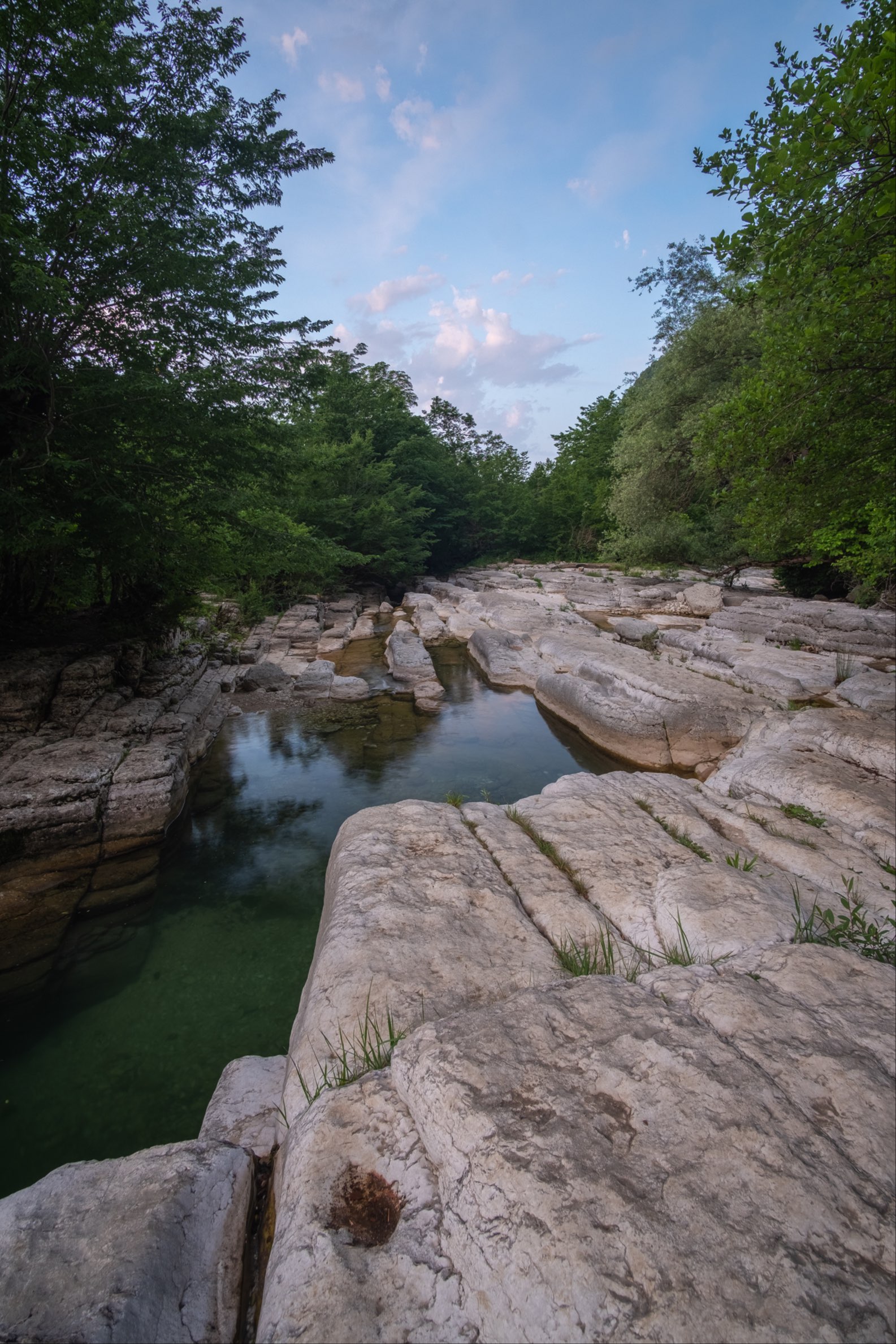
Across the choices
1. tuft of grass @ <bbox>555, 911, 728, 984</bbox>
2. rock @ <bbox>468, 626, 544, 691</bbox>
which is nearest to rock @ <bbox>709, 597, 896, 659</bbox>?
rock @ <bbox>468, 626, 544, 691</bbox>

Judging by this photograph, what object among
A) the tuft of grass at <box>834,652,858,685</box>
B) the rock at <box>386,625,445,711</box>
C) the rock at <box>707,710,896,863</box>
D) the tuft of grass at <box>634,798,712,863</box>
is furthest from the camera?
the rock at <box>386,625,445,711</box>

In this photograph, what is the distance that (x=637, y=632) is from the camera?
13.3 metres

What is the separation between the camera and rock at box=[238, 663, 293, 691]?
35.6ft

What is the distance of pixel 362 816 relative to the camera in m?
4.39

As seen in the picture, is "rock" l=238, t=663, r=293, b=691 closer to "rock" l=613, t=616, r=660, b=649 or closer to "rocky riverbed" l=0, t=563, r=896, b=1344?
"rocky riverbed" l=0, t=563, r=896, b=1344

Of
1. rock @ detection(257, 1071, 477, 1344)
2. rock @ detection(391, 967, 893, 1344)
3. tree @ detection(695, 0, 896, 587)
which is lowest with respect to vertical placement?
rock @ detection(257, 1071, 477, 1344)

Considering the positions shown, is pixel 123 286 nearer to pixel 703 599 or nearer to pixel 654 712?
pixel 654 712

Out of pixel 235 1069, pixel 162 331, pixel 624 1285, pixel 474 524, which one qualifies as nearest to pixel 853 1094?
pixel 624 1285

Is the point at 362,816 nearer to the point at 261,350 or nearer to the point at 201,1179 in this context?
the point at 201,1179

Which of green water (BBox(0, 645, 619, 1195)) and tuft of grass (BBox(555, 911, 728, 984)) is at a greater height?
tuft of grass (BBox(555, 911, 728, 984))

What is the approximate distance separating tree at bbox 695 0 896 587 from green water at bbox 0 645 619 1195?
14.4 ft

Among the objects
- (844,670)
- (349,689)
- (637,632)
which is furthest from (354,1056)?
(637,632)

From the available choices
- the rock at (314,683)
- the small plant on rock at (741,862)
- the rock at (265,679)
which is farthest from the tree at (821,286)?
the rock at (265,679)

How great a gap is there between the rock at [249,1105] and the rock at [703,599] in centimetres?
1662
